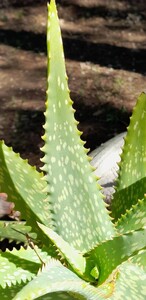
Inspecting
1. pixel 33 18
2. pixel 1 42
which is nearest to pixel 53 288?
pixel 1 42

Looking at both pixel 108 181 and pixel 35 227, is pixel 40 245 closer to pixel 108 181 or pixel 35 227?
pixel 35 227

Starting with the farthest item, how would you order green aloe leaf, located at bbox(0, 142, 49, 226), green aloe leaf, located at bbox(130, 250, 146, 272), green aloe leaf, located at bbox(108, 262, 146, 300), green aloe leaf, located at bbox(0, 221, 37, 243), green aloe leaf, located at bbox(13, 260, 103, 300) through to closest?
green aloe leaf, located at bbox(0, 221, 37, 243), green aloe leaf, located at bbox(0, 142, 49, 226), green aloe leaf, located at bbox(130, 250, 146, 272), green aloe leaf, located at bbox(108, 262, 146, 300), green aloe leaf, located at bbox(13, 260, 103, 300)

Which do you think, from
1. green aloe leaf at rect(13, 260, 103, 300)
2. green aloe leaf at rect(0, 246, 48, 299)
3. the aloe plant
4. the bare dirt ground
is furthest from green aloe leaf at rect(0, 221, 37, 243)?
the bare dirt ground

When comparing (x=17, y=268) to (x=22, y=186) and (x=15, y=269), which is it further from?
(x=22, y=186)

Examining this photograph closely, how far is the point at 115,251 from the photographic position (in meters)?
1.21

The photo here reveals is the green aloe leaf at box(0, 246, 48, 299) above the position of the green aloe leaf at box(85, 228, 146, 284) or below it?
below

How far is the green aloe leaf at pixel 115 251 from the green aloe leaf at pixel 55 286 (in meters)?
0.11

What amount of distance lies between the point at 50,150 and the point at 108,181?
2.49 ft

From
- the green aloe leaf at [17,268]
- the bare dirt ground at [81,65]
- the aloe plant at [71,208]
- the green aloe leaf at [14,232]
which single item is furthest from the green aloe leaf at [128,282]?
the bare dirt ground at [81,65]

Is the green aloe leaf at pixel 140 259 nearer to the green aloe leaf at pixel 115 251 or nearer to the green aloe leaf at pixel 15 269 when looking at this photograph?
the green aloe leaf at pixel 115 251

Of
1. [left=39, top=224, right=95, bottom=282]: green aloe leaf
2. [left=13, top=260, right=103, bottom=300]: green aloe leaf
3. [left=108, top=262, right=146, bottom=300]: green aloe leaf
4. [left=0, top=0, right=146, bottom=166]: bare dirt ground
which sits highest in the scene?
[left=13, top=260, right=103, bottom=300]: green aloe leaf

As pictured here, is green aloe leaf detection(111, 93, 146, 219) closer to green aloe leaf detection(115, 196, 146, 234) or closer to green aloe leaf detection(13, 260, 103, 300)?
green aloe leaf detection(115, 196, 146, 234)

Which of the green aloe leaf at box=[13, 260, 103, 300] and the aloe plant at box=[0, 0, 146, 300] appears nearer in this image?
the green aloe leaf at box=[13, 260, 103, 300]

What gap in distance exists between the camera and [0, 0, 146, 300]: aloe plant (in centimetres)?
116
